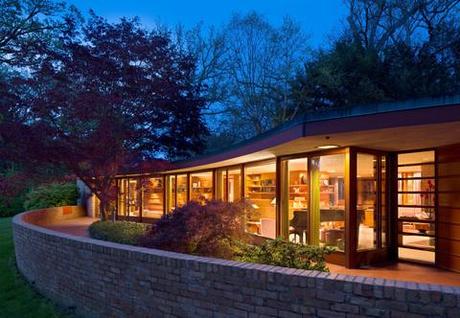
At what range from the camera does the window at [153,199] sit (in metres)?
19.9

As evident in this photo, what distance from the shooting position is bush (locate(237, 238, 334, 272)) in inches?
231

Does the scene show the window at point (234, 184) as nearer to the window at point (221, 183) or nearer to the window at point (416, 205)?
the window at point (221, 183)

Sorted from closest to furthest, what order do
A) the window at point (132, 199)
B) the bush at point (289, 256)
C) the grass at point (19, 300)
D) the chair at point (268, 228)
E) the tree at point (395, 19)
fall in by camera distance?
the bush at point (289, 256) < the grass at point (19, 300) < the chair at point (268, 228) < the window at point (132, 199) < the tree at point (395, 19)

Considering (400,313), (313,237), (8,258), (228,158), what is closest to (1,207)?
(8,258)

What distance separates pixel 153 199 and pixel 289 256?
595 inches

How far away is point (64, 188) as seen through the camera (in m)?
26.3

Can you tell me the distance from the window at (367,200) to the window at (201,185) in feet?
23.8

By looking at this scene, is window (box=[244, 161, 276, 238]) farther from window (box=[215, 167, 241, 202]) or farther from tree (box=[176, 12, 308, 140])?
tree (box=[176, 12, 308, 140])

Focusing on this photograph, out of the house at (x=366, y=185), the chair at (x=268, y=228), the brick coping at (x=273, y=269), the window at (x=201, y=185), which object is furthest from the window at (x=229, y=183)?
the brick coping at (x=273, y=269)

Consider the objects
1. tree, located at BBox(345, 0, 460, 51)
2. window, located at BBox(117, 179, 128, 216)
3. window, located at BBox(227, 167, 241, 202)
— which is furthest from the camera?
tree, located at BBox(345, 0, 460, 51)

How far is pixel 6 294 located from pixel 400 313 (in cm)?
727

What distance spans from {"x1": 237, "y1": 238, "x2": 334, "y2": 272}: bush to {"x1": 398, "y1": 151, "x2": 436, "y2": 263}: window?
3.87 m

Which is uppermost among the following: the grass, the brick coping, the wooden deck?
the brick coping

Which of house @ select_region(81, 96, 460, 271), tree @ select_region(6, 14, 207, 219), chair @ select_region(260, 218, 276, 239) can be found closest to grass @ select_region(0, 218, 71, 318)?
tree @ select_region(6, 14, 207, 219)
